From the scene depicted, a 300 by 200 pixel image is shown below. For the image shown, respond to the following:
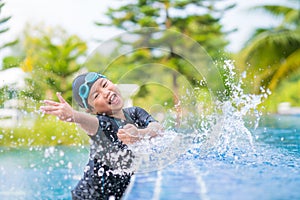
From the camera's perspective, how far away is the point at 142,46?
3.18 meters

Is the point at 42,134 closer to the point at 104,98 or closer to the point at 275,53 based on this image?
the point at 275,53

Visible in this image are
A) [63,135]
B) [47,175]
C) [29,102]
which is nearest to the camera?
[47,175]

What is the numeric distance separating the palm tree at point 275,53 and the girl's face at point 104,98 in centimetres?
1086

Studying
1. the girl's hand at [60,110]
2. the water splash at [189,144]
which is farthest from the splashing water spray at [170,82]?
the girl's hand at [60,110]

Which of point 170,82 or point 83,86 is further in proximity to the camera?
point 170,82

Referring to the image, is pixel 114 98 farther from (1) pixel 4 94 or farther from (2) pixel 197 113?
(1) pixel 4 94

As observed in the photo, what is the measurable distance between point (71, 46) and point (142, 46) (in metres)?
12.1

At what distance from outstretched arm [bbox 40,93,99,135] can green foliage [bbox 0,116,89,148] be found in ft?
24.1

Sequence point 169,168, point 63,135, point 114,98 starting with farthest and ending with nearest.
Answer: point 63,135, point 169,168, point 114,98

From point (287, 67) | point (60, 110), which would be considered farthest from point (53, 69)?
point (60, 110)

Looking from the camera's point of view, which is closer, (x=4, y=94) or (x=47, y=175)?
(x=47, y=175)

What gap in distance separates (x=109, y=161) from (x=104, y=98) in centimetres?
36

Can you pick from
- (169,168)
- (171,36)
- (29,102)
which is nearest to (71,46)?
(29,102)

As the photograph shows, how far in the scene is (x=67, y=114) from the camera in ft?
7.77
